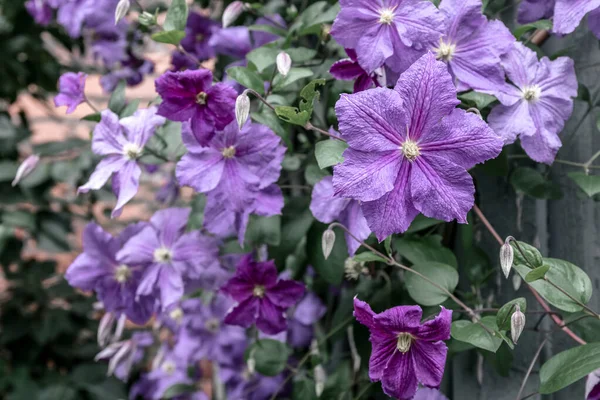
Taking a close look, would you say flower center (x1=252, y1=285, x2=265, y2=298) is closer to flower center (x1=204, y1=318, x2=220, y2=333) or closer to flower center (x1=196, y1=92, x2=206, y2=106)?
flower center (x1=196, y1=92, x2=206, y2=106)

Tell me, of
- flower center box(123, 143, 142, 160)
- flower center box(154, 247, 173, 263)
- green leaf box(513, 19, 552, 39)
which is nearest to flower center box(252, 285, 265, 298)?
flower center box(154, 247, 173, 263)

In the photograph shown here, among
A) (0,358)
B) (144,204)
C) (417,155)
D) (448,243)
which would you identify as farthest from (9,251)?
(417,155)

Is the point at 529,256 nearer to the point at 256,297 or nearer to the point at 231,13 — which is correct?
the point at 256,297

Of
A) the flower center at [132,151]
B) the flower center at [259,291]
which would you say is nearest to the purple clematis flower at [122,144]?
the flower center at [132,151]

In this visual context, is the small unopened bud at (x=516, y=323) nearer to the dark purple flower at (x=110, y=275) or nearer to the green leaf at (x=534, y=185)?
the green leaf at (x=534, y=185)

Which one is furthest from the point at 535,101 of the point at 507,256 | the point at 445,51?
the point at 507,256

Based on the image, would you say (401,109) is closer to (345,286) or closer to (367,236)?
(367,236)

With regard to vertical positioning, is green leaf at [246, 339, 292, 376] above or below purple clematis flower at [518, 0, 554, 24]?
below
